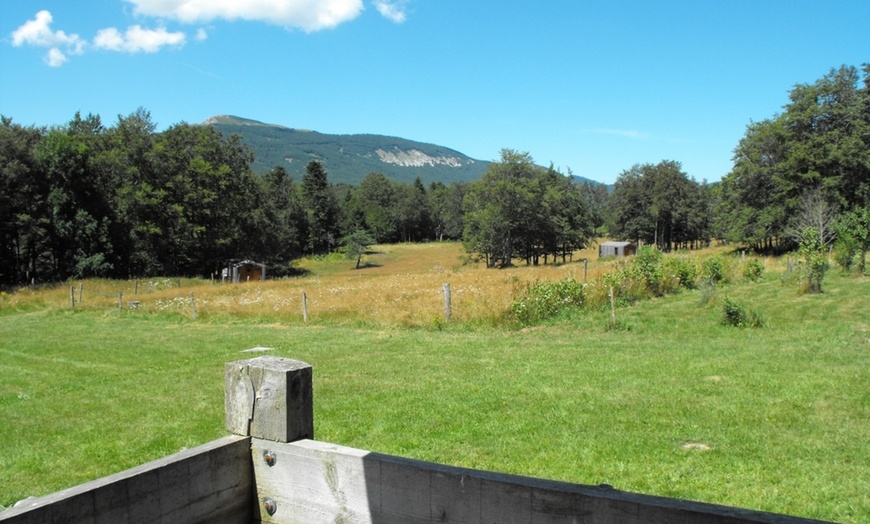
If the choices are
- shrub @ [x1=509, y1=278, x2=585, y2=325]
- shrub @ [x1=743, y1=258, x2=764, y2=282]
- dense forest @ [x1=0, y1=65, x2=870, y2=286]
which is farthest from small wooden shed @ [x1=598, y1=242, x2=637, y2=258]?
shrub @ [x1=509, y1=278, x2=585, y2=325]

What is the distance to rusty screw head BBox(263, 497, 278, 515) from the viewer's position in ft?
11.3

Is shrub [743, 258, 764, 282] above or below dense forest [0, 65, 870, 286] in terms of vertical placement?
below

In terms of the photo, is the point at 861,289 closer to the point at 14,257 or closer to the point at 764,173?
the point at 764,173

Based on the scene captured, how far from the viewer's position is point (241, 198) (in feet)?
212

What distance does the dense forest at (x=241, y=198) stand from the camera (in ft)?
160

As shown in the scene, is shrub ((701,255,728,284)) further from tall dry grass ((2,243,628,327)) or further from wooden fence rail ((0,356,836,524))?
wooden fence rail ((0,356,836,524))

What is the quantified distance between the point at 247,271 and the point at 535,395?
47.8 metres

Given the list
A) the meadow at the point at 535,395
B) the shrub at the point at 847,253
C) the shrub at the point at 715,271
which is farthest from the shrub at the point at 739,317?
the shrub at the point at 847,253

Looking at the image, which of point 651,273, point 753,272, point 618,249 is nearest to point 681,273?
→ point 651,273

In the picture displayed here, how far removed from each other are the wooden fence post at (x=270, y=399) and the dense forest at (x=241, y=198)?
3003 centimetres

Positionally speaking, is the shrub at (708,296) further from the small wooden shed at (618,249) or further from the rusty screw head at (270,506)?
the small wooden shed at (618,249)

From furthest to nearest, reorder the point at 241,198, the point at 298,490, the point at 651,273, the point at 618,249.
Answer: the point at 618,249 → the point at 241,198 → the point at 651,273 → the point at 298,490

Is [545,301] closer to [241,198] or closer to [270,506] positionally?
[270,506]

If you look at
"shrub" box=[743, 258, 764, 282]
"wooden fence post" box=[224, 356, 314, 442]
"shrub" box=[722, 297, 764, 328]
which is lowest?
"shrub" box=[722, 297, 764, 328]
